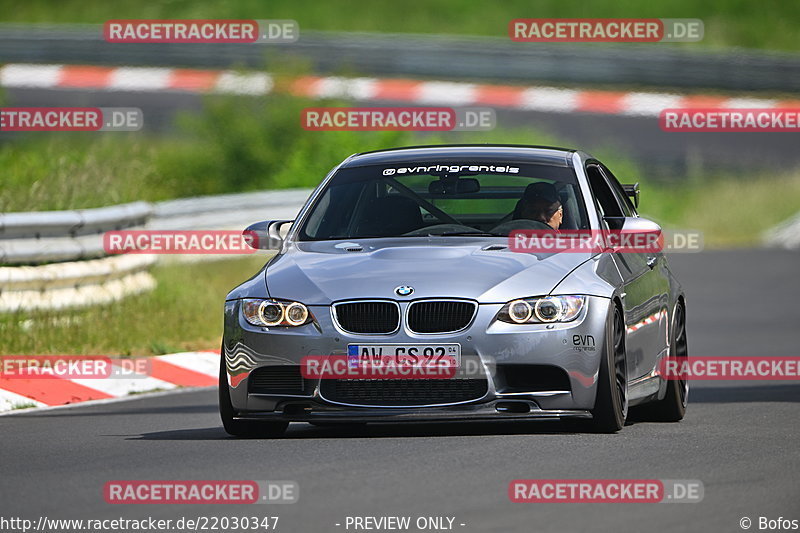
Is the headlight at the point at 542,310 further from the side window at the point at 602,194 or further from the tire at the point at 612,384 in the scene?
the side window at the point at 602,194

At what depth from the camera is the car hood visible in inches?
360

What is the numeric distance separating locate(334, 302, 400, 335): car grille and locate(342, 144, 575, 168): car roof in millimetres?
1763

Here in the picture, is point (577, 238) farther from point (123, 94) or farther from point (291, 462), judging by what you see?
point (123, 94)

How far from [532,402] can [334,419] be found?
99 centimetres

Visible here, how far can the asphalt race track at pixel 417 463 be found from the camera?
6.99m

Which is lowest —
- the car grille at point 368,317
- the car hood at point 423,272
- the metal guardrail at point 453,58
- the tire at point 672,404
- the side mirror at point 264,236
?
the tire at point 672,404

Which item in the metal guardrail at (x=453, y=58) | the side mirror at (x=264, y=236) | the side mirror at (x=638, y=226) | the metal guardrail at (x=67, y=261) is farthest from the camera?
the metal guardrail at (x=453, y=58)

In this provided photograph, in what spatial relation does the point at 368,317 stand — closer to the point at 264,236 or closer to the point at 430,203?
the point at 264,236

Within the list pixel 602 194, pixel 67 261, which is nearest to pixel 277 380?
pixel 602 194

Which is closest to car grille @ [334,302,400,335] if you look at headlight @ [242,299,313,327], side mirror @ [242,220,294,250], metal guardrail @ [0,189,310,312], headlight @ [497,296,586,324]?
headlight @ [242,299,313,327]

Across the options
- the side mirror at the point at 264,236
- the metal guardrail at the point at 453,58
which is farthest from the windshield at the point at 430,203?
the metal guardrail at the point at 453,58

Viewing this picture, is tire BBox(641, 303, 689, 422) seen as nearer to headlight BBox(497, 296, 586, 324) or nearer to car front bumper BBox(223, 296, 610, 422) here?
car front bumper BBox(223, 296, 610, 422)

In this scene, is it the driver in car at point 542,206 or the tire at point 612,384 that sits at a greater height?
the driver in car at point 542,206

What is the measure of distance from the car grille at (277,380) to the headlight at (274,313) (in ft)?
0.74
